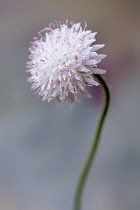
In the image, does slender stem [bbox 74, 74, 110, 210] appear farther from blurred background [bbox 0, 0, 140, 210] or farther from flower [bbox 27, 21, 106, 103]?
blurred background [bbox 0, 0, 140, 210]

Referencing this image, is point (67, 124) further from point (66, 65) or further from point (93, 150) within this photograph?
point (66, 65)

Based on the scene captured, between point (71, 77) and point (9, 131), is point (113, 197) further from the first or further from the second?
point (71, 77)

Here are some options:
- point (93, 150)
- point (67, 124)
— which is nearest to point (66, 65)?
point (93, 150)

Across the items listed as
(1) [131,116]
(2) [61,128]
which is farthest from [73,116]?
(1) [131,116]

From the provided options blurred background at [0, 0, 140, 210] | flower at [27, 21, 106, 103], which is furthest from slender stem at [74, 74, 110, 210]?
blurred background at [0, 0, 140, 210]

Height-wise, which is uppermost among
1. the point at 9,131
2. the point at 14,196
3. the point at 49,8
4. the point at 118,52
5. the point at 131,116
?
the point at 49,8

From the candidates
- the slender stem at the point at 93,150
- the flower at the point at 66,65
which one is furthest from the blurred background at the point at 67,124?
the flower at the point at 66,65
